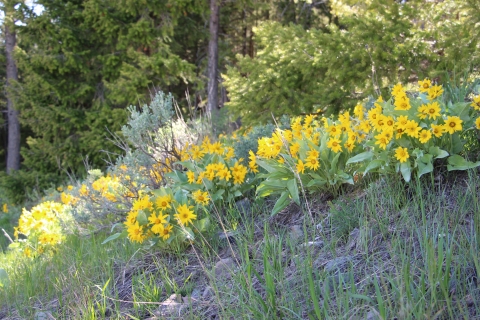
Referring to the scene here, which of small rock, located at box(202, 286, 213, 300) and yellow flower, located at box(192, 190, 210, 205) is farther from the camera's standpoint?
yellow flower, located at box(192, 190, 210, 205)

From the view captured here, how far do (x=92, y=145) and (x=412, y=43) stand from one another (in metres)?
7.90

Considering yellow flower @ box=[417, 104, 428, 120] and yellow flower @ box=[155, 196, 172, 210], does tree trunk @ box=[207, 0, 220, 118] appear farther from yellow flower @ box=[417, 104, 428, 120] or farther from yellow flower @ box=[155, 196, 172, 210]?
yellow flower @ box=[417, 104, 428, 120]

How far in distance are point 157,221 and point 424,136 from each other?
1698 mm

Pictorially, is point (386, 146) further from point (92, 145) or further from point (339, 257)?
point (92, 145)

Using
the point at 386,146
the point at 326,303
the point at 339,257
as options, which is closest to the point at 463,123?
the point at 386,146

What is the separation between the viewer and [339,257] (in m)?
2.27

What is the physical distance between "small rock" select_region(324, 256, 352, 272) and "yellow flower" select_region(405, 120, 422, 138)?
0.83 meters

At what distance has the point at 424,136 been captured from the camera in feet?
8.26

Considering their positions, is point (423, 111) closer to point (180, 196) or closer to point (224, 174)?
point (224, 174)

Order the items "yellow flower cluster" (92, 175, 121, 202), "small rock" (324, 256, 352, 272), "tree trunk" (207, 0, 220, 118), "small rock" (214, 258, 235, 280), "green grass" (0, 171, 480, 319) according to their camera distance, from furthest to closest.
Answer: "tree trunk" (207, 0, 220, 118), "yellow flower cluster" (92, 175, 121, 202), "small rock" (214, 258, 235, 280), "small rock" (324, 256, 352, 272), "green grass" (0, 171, 480, 319)

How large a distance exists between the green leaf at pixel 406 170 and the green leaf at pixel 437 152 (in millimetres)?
152

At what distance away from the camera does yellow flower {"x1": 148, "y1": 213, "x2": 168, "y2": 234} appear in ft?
8.86

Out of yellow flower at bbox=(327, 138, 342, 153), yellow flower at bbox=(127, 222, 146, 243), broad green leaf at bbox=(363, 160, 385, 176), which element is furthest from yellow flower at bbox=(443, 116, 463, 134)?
yellow flower at bbox=(127, 222, 146, 243)

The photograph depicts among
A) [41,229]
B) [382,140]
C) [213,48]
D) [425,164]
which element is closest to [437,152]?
[425,164]
